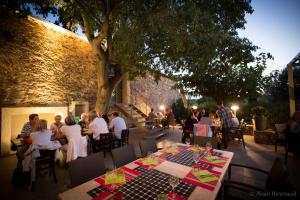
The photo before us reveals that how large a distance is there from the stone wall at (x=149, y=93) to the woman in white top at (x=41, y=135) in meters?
7.53

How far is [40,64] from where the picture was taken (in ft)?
20.0

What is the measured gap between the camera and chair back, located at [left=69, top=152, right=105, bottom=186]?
73.8 inches

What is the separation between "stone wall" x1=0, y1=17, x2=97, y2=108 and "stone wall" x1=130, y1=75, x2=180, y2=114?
4046 millimetres

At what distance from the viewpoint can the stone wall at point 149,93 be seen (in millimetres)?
11993

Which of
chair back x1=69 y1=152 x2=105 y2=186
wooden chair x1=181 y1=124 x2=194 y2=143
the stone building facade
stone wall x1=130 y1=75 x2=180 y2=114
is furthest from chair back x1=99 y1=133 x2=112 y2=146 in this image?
stone wall x1=130 y1=75 x2=180 y2=114

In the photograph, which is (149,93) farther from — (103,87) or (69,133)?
(69,133)

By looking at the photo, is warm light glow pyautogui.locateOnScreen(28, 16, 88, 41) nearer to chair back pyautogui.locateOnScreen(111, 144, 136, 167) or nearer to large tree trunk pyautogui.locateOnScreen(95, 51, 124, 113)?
large tree trunk pyautogui.locateOnScreen(95, 51, 124, 113)

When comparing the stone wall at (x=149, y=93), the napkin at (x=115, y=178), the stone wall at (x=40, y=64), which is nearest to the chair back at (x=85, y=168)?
the napkin at (x=115, y=178)

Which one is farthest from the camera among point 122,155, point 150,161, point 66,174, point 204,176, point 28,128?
point 28,128

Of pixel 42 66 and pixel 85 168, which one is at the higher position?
pixel 42 66

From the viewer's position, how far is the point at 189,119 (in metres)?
6.34

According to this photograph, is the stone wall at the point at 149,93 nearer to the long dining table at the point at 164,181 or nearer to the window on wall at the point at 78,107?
the window on wall at the point at 78,107

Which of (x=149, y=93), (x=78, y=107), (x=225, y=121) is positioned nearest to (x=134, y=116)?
(x=78, y=107)

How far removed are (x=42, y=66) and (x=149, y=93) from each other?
858 centimetres
